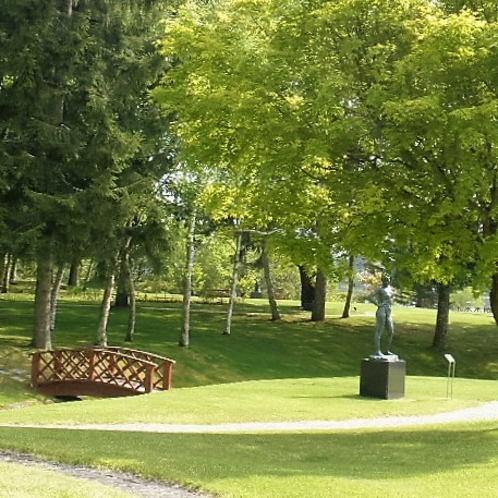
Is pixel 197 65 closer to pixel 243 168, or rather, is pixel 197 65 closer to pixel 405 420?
pixel 243 168

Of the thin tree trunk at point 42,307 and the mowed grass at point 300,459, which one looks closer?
the mowed grass at point 300,459

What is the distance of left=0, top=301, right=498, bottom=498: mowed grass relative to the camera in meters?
9.23

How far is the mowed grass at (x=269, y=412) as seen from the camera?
30.3 feet

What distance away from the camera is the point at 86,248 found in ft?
82.0

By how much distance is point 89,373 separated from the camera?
2361cm

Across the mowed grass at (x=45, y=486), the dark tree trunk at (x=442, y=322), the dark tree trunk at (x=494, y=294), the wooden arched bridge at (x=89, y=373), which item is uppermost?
the dark tree trunk at (x=494, y=294)

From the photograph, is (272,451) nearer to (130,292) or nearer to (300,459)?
(300,459)

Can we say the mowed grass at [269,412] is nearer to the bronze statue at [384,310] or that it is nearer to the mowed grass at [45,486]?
the mowed grass at [45,486]

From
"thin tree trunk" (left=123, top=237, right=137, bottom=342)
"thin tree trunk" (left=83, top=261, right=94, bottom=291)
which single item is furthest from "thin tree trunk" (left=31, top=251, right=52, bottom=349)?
"thin tree trunk" (left=83, top=261, right=94, bottom=291)

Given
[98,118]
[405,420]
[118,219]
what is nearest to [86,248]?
[118,219]

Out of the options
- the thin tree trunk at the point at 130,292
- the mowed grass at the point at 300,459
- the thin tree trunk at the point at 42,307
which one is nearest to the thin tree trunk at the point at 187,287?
the thin tree trunk at the point at 130,292

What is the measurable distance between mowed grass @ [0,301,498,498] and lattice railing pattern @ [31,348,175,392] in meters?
0.84

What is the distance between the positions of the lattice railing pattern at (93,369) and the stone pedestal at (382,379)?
5914 mm

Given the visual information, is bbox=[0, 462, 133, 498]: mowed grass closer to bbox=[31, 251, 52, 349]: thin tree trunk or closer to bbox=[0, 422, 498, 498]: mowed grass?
bbox=[0, 422, 498, 498]: mowed grass
